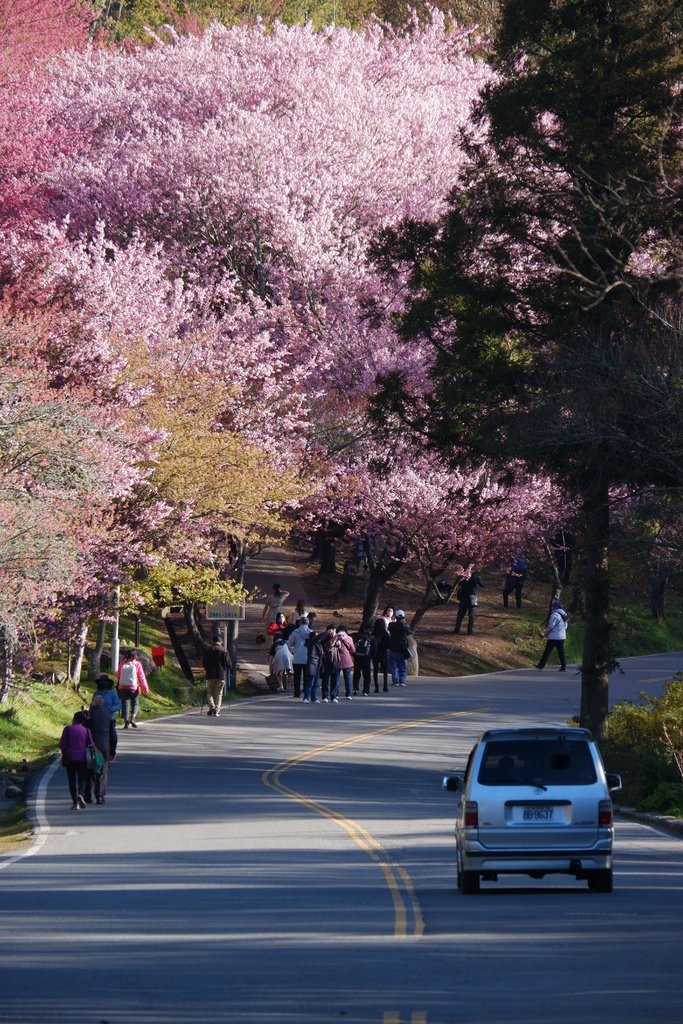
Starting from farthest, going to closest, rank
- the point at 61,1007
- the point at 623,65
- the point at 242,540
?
the point at 242,540
the point at 623,65
the point at 61,1007

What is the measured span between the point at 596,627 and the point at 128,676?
34.0 feet

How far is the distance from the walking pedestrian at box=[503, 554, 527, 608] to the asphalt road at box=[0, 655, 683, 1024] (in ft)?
77.3

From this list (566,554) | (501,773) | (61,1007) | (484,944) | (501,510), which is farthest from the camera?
(566,554)

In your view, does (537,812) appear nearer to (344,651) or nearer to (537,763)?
(537,763)

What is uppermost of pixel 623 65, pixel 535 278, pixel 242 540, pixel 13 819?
pixel 623 65

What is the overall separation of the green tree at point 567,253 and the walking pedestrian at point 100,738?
8.28m

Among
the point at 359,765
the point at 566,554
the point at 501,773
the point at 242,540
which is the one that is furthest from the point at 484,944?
the point at 566,554

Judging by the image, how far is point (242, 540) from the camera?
45.2 m

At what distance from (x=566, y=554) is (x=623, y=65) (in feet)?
86.5

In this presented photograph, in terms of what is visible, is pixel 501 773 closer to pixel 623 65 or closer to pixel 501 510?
pixel 623 65

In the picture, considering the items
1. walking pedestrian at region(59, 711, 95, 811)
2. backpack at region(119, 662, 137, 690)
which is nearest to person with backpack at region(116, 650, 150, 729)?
backpack at region(119, 662, 137, 690)

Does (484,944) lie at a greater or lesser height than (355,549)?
lesser

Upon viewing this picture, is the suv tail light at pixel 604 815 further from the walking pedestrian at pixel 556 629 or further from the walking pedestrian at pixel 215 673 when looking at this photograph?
the walking pedestrian at pixel 556 629

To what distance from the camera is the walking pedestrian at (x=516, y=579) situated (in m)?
55.8
